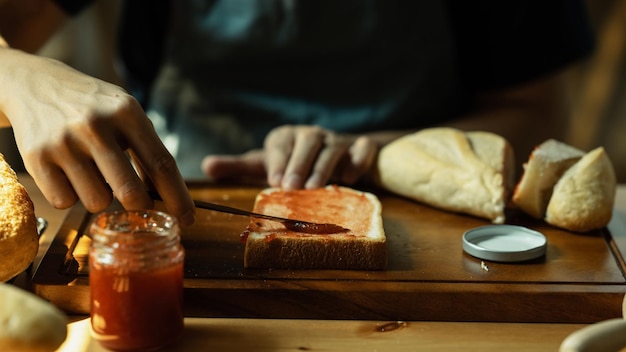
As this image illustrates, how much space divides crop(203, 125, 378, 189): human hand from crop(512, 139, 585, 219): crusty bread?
0.39 m

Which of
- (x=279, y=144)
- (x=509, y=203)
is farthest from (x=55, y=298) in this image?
(x=509, y=203)

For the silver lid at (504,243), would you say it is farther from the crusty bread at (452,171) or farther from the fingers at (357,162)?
the fingers at (357,162)

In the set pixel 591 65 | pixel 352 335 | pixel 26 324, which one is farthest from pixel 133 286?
pixel 591 65

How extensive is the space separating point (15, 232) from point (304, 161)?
0.75 meters

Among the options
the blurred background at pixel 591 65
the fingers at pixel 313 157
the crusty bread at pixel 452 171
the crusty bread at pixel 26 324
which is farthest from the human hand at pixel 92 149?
the blurred background at pixel 591 65

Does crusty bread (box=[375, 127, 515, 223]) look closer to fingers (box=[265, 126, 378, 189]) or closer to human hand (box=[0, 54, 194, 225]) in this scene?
fingers (box=[265, 126, 378, 189])

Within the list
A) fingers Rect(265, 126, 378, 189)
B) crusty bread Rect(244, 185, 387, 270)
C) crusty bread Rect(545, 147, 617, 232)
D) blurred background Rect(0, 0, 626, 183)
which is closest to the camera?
crusty bread Rect(244, 185, 387, 270)

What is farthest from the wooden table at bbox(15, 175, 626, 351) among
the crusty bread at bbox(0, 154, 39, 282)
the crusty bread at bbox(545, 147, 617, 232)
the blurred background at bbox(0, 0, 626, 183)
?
the blurred background at bbox(0, 0, 626, 183)

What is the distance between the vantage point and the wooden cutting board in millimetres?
1211

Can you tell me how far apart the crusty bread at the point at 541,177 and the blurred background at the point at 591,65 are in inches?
81.6

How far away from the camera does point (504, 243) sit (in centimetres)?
140

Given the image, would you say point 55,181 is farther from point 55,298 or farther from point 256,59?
point 256,59

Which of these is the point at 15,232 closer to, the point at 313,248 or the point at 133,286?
the point at 133,286

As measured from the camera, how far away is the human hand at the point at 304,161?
5.63ft
